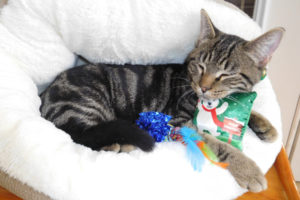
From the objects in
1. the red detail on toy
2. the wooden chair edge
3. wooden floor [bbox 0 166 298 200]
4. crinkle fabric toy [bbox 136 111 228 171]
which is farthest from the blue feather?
the wooden chair edge

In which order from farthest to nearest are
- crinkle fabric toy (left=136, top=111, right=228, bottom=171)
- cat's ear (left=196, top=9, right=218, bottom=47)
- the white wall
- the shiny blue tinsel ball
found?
the white wall
cat's ear (left=196, top=9, right=218, bottom=47)
the shiny blue tinsel ball
crinkle fabric toy (left=136, top=111, right=228, bottom=171)

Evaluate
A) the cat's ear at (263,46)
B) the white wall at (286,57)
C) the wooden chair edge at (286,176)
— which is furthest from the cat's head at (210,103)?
the white wall at (286,57)

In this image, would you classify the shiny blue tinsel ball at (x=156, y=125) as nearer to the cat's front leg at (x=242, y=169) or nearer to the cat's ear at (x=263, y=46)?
the cat's front leg at (x=242, y=169)

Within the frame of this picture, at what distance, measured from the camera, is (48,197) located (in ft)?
2.51

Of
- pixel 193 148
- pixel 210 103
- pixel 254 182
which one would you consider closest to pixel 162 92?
pixel 210 103

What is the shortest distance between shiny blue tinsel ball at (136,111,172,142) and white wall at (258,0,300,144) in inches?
36.7

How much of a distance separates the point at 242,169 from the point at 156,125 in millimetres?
333

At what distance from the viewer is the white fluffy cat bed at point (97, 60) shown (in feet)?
2.54

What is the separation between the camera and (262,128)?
1066 millimetres

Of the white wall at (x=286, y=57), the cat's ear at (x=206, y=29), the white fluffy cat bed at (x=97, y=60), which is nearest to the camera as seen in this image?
the white fluffy cat bed at (x=97, y=60)

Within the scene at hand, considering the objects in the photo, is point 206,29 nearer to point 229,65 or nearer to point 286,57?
point 229,65

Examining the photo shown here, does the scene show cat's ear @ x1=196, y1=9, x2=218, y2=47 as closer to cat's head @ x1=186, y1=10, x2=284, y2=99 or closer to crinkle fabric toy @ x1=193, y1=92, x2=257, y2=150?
cat's head @ x1=186, y1=10, x2=284, y2=99

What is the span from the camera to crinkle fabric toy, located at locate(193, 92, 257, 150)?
1.03 meters

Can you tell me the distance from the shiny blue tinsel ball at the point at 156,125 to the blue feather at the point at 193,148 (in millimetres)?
67
